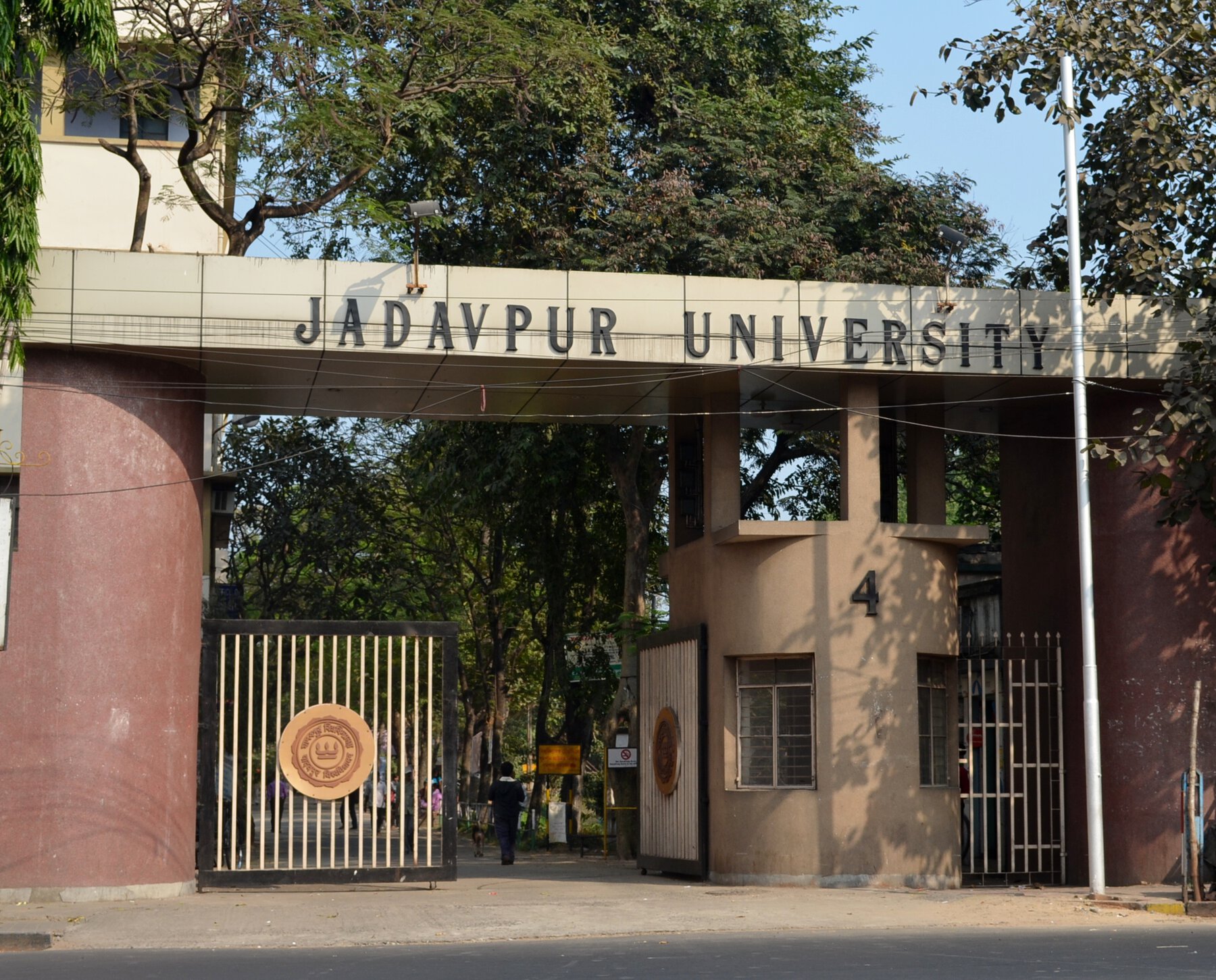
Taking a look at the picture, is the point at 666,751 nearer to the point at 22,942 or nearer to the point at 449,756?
the point at 449,756

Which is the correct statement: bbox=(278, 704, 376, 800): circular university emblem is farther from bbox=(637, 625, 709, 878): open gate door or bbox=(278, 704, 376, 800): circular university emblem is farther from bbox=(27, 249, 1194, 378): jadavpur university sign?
bbox=(27, 249, 1194, 378): jadavpur university sign

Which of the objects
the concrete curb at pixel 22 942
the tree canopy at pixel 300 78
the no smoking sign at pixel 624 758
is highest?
the tree canopy at pixel 300 78

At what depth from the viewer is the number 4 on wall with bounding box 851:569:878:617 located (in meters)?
17.6

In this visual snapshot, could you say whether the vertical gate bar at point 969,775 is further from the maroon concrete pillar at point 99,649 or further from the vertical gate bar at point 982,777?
the maroon concrete pillar at point 99,649

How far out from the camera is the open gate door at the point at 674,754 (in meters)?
18.4

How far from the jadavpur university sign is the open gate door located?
363cm

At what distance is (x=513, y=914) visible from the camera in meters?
14.4

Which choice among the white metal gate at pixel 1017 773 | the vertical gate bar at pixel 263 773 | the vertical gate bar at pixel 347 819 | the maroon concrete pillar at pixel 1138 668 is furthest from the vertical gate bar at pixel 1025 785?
the vertical gate bar at pixel 263 773

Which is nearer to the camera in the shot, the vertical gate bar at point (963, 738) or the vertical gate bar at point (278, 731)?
the vertical gate bar at point (278, 731)

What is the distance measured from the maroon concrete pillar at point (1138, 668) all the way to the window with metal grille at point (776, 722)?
3.30m

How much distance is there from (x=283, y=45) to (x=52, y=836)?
34.8 ft

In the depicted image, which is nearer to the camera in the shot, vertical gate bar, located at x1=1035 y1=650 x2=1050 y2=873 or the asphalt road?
the asphalt road

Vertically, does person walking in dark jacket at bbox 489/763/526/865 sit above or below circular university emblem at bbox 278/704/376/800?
below

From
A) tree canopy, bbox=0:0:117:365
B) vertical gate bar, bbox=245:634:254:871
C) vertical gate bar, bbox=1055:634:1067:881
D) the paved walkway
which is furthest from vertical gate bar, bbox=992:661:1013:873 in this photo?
tree canopy, bbox=0:0:117:365
